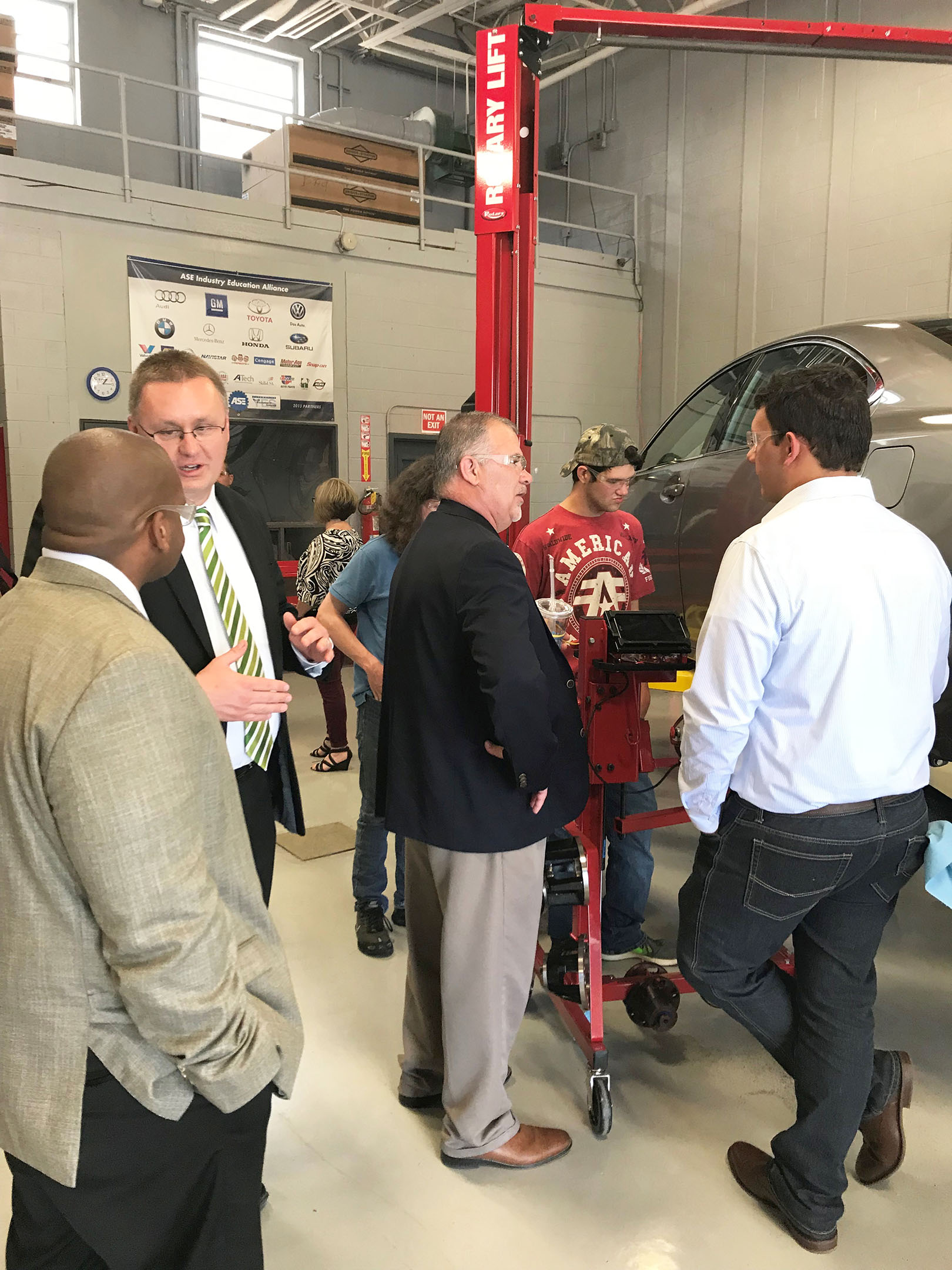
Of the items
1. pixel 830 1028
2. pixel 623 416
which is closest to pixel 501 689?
pixel 830 1028

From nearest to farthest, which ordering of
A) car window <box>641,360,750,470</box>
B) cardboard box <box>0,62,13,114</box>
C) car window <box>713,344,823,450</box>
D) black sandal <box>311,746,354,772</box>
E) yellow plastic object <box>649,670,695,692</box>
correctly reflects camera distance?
yellow plastic object <box>649,670,695,692</box>
car window <box>713,344,823,450</box>
car window <box>641,360,750,470</box>
black sandal <box>311,746,354,772</box>
cardboard box <box>0,62,13,114</box>

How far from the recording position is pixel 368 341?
836cm

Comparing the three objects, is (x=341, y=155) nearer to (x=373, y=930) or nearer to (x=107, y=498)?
(x=373, y=930)

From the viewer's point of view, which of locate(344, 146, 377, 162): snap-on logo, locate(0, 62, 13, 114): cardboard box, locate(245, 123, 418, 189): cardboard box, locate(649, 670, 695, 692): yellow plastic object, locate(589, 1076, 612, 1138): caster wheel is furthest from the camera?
locate(344, 146, 377, 162): snap-on logo

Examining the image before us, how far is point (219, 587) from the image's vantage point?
1729mm

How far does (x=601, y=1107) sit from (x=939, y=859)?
3.10ft

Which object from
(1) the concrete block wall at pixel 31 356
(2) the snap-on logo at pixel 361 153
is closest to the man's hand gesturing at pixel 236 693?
(1) the concrete block wall at pixel 31 356

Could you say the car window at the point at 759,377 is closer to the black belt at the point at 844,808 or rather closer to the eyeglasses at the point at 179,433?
the black belt at the point at 844,808

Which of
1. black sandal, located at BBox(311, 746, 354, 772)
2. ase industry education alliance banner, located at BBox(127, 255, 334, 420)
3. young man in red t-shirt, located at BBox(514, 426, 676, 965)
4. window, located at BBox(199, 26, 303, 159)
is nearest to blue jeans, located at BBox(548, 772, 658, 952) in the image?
young man in red t-shirt, located at BBox(514, 426, 676, 965)

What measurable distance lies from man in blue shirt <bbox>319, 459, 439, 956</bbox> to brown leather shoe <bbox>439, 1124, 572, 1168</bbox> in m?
0.91

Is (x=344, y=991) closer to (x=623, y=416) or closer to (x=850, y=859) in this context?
(x=850, y=859)

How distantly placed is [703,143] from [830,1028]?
31.1 feet

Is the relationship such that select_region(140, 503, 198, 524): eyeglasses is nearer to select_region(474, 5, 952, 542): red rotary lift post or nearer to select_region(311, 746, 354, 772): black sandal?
select_region(474, 5, 952, 542): red rotary lift post

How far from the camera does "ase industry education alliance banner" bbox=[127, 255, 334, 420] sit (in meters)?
7.22
